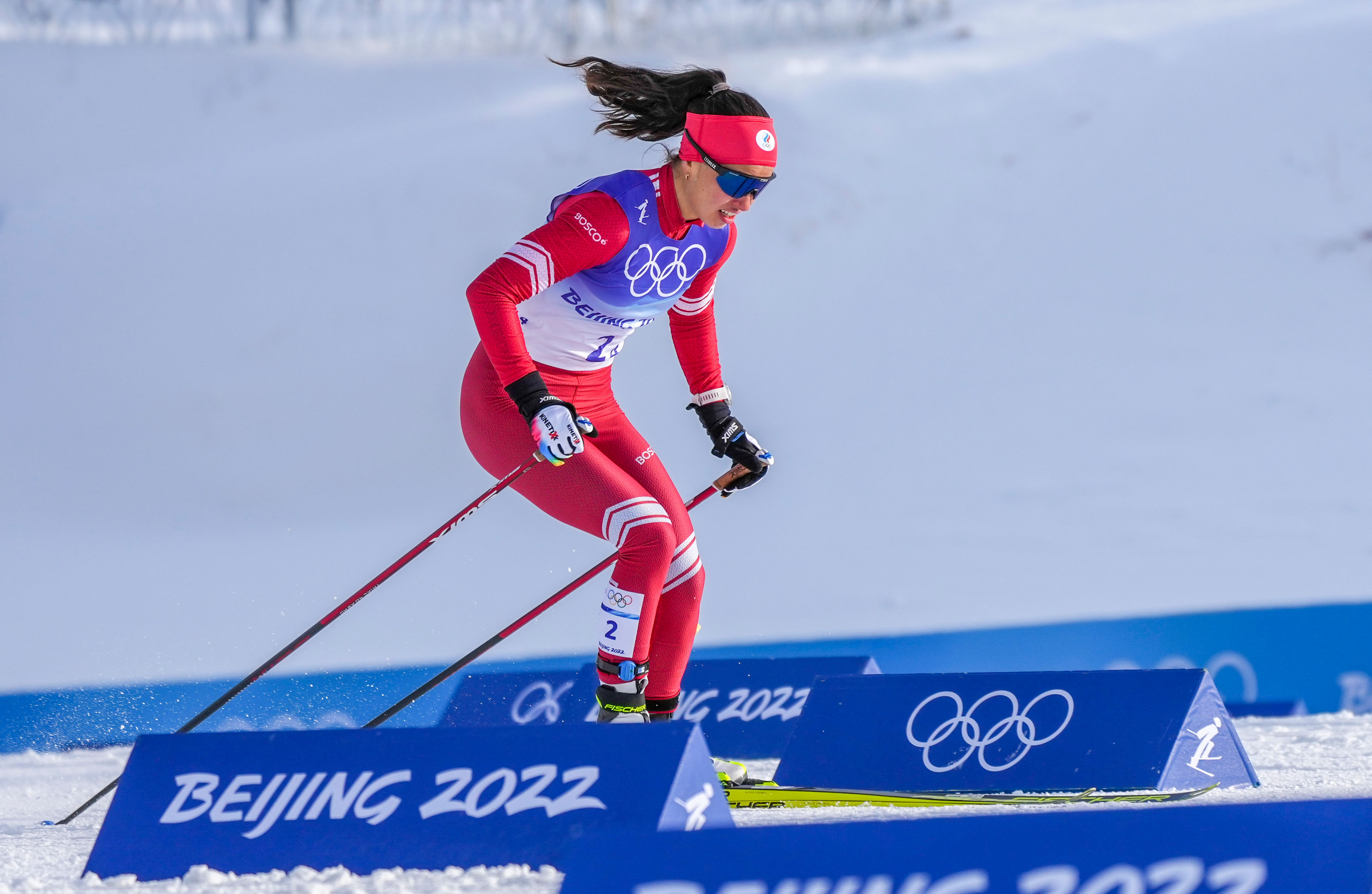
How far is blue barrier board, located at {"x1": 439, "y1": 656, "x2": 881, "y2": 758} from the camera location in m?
3.96

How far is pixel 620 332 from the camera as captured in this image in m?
2.98

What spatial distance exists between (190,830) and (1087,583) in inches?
244

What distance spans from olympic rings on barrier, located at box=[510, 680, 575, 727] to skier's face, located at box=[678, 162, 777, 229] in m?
1.88

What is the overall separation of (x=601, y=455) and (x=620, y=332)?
302 mm

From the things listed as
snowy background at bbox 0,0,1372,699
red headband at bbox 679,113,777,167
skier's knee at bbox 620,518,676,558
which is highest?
red headband at bbox 679,113,777,167

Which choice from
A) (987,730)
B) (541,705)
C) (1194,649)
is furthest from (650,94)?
(1194,649)

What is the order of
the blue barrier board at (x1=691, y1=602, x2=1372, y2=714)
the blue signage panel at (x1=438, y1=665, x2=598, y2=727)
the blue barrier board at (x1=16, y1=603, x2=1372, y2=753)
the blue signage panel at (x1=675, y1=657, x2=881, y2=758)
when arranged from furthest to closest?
the blue barrier board at (x1=691, y1=602, x2=1372, y2=714) → the blue barrier board at (x1=16, y1=603, x2=1372, y2=753) → the blue signage panel at (x1=438, y1=665, x2=598, y2=727) → the blue signage panel at (x1=675, y1=657, x2=881, y2=758)

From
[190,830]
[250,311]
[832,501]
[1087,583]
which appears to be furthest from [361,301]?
[190,830]

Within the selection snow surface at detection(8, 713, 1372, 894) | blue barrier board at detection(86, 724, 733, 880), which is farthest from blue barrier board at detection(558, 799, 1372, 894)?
blue barrier board at detection(86, 724, 733, 880)

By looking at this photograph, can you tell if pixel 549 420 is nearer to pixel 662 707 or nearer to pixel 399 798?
pixel 662 707

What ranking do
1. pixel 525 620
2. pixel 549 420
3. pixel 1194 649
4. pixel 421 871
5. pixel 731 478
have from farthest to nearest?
pixel 1194 649 < pixel 731 478 < pixel 525 620 < pixel 549 420 < pixel 421 871

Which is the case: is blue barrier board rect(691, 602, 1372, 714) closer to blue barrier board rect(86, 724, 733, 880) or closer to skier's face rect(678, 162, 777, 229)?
skier's face rect(678, 162, 777, 229)

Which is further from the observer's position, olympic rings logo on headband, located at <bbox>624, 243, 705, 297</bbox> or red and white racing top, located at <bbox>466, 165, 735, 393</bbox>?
olympic rings logo on headband, located at <bbox>624, 243, 705, 297</bbox>

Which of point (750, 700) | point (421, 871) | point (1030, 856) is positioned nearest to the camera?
point (1030, 856)
